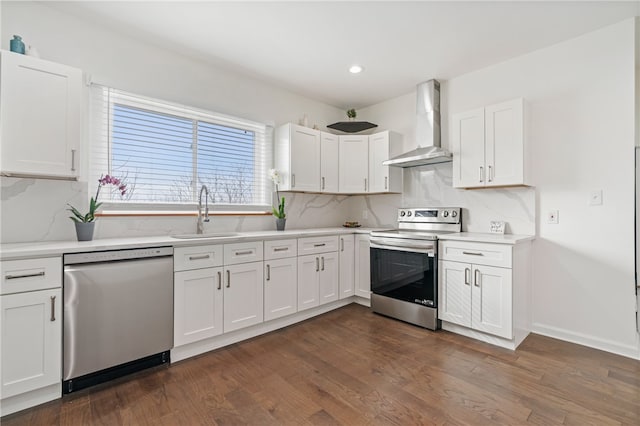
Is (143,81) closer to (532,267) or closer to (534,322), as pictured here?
(532,267)

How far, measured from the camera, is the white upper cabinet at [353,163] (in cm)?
407

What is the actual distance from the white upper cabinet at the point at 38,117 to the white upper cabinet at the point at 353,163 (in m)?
2.83

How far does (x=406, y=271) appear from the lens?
321cm

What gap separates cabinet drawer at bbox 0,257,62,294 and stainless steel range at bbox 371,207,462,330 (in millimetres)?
2798

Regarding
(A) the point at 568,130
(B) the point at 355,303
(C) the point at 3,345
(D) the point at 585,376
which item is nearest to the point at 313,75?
(A) the point at 568,130

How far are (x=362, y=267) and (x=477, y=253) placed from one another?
1.37 metres

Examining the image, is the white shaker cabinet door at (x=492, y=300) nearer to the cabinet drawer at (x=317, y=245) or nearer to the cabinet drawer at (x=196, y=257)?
the cabinet drawer at (x=317, y=245)

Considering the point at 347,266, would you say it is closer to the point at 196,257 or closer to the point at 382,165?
the point at 382,165

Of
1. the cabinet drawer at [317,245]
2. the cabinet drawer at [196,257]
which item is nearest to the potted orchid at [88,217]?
the cabinet drawer at [196,257]

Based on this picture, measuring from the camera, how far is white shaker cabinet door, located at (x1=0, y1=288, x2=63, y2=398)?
5.56 feet

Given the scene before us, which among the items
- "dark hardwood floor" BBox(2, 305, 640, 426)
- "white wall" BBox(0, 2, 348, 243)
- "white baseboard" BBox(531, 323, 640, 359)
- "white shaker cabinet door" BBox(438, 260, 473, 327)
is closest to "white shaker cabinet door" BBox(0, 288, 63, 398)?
"dark hardwood floor" BBox(2, 305, 640, 426)

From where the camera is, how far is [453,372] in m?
2.20

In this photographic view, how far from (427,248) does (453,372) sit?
115 cm

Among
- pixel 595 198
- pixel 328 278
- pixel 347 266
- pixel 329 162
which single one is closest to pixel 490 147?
pixel 595 198
